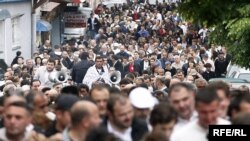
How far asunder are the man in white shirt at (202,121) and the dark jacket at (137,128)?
91cm

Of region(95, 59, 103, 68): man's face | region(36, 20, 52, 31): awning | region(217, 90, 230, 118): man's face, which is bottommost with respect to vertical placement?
region(36, 20, 52, 31): awning

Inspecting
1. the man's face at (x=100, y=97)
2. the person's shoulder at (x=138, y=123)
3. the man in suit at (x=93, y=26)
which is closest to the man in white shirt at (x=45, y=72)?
the man's face at (x=100, y=97)

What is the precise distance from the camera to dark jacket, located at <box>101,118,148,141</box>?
32.9ft

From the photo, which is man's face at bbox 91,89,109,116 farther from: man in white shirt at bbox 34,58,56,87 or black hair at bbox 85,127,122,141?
man in white shirt at bbox 34,58,56,87

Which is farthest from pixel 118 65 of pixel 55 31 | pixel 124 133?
pixel 124 133

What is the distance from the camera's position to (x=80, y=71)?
23.4 m

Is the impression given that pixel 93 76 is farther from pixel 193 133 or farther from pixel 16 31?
pixel 16 31

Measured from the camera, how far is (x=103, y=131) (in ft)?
27.3

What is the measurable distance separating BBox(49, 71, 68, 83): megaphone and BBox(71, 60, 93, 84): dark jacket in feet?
3.08

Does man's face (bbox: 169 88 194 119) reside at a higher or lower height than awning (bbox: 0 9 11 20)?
higher

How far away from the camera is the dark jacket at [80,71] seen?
23094 millimetres

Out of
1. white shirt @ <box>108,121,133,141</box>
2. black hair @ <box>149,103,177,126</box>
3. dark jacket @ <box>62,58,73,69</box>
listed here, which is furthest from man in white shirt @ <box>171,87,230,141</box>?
dark jacket @ <box>62,58,73,69</box>

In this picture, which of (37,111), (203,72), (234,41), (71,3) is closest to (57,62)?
(203,72)

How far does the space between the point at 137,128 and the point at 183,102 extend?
515 millimetres
